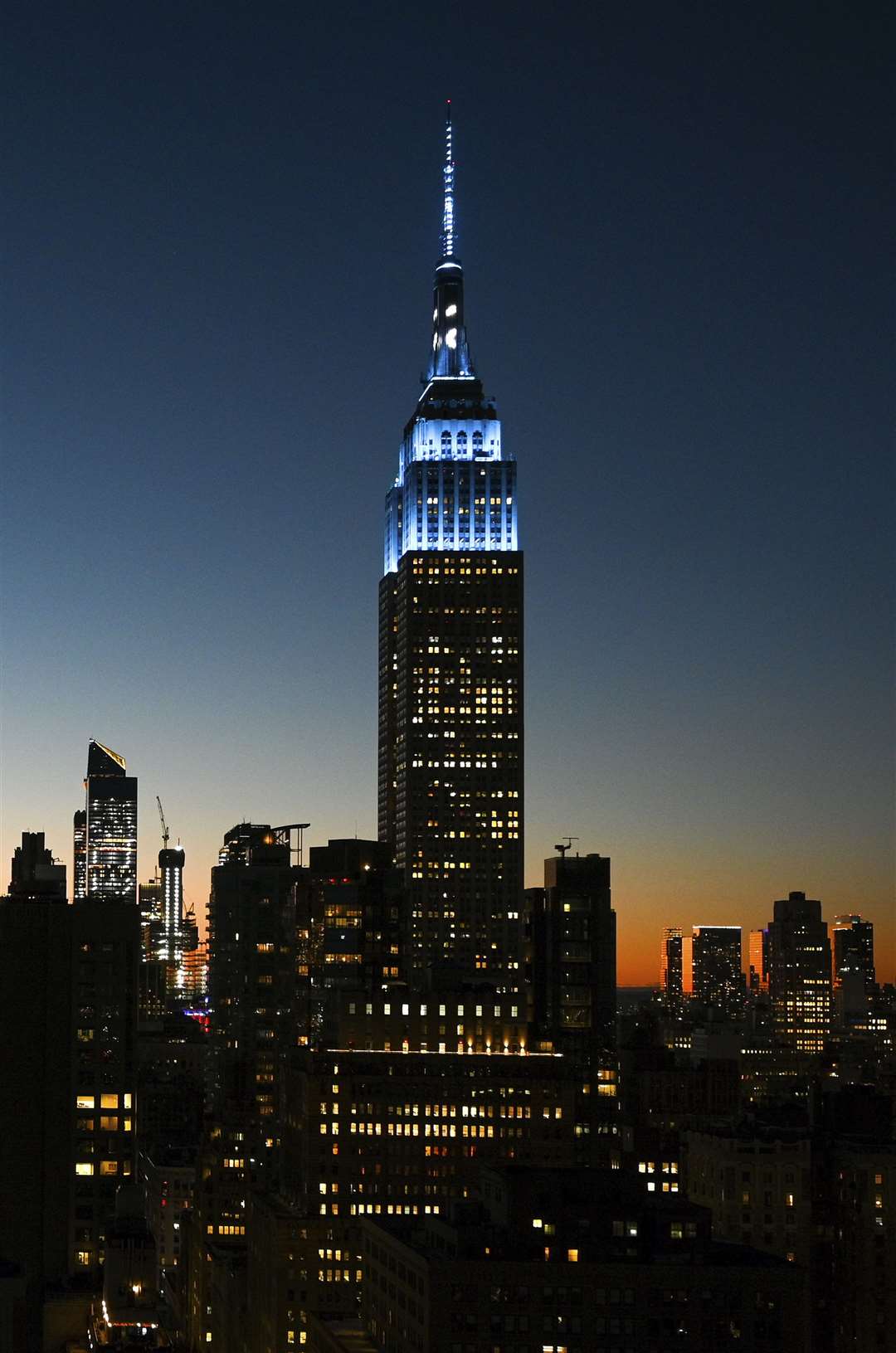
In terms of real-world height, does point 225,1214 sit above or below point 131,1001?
below

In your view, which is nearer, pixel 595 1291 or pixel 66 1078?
pixel 595 1291

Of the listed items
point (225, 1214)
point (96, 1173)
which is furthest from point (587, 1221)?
point (225, 1214)

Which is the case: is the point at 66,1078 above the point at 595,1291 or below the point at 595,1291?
above

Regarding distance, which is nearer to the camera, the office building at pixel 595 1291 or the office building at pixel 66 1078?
the office building at pixel 595 1291

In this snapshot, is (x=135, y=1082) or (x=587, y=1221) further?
(x=135, y=1082)

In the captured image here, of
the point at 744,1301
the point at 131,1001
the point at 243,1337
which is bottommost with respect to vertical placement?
the point at 243,1337

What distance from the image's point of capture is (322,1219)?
12738 cm

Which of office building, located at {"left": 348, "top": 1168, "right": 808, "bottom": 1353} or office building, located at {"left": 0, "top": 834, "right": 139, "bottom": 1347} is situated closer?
office building, located at {"left": 348, "top": 1168, "right": 808, "bottom": 1353}

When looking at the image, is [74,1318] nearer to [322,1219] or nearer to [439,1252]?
[322,1219]

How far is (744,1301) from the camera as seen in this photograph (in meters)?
92.5

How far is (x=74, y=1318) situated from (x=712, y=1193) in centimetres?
4673

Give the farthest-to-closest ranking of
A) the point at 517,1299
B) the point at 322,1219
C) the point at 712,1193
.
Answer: the point at 712,1193, the point at 322,1219, the point at 517,1299

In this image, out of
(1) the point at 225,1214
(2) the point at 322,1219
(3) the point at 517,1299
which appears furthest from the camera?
(1) the point at 225,1214

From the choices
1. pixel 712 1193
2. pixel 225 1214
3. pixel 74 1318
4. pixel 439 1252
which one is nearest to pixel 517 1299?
pixel 439 1252
